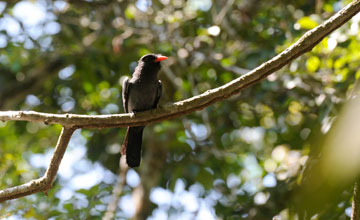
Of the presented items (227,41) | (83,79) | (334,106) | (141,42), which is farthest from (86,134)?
(334,106)

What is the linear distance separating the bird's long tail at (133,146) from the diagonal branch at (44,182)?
125cm

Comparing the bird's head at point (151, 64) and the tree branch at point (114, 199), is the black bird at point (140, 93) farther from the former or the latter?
the tree branch at point (114, 199)

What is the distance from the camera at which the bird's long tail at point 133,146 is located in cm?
414

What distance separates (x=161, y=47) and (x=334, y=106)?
284cm

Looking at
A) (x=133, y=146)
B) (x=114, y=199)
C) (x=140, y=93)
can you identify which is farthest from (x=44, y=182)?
(x=114, y=199)

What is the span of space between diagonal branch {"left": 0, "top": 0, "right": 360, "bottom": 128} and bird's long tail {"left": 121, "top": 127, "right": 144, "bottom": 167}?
1.10 meters

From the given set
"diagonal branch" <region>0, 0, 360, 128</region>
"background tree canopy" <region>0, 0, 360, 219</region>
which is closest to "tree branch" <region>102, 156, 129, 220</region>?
"background tree canopy" <region>0, 0, 360, 219</region>

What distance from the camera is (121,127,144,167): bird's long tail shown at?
163 inches

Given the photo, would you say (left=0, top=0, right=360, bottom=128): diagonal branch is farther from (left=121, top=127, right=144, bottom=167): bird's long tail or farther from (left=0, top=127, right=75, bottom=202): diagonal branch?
(left=121, top=127, right=144, bottom=167): bird's long tail

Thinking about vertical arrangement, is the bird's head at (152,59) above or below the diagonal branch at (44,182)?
above

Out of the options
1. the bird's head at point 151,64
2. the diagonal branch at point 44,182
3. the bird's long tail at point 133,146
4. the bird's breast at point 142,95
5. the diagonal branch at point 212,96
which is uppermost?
the bird's head at point 151,64

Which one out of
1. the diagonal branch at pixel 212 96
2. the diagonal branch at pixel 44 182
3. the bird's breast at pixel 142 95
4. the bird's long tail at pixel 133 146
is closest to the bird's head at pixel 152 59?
the bird's breast at pixel 142 95

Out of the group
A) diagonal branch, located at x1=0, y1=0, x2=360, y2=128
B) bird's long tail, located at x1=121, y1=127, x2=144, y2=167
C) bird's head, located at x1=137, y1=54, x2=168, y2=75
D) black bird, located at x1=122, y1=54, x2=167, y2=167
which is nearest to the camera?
diagonal branch, located at x1=0, y1=0, x2=360, y2=128

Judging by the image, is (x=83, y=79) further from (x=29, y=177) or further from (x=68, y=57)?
(x=29, y=177)
